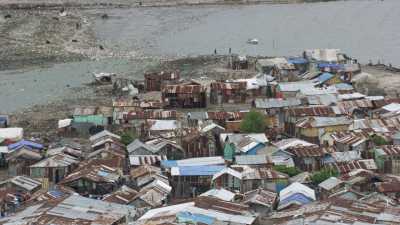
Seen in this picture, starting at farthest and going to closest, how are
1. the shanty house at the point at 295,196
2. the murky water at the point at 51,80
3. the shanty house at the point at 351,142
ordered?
1. the murky water at the point at 51,80
2. the shanty house at the point at 351,142
3. the shanty house at the point at 295,196

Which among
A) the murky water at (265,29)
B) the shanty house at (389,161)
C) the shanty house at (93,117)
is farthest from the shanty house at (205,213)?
the murky water at (265,29)

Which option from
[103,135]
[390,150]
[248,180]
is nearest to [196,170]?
[248,180]

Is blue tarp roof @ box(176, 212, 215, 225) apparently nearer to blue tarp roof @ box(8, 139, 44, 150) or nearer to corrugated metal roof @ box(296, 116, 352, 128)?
blue tarp roof @ box(8, 139, 44, 150)

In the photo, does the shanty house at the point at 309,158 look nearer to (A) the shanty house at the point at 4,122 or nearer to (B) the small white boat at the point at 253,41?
(A) the shanty house at the point at 4,122

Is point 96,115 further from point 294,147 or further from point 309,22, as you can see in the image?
point 309,22

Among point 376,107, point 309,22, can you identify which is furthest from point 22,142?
point 309,22

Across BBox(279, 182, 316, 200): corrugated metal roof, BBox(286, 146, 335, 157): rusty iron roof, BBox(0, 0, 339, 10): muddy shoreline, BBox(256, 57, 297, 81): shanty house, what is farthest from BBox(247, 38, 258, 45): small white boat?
BBox(279, 182, 316, 200): corrugated metal roof

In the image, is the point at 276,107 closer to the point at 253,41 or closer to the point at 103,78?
the point at 103,78
